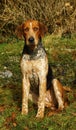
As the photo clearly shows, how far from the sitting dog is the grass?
243 millimetres

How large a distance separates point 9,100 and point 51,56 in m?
3.78

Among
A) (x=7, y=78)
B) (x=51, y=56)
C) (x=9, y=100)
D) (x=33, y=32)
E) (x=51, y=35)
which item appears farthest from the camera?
(x=51, y=35)

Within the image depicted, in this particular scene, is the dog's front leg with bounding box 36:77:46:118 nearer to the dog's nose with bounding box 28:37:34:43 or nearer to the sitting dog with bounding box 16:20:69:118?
the sitting dog with bounding box 16:20:69:118

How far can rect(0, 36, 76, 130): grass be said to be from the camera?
21.2 feet

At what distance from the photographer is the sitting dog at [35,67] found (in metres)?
6.72

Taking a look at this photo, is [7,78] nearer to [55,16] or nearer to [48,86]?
[48,86]

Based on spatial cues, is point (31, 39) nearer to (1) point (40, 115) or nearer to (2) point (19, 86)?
(1) point (40, 115)

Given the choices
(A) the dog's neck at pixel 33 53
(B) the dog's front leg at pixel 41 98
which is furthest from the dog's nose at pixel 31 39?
(B) the dog's front leg at pixel 41 98

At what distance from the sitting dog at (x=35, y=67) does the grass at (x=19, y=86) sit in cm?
24

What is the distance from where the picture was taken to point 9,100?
7820mm

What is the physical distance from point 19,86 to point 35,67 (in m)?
2.09

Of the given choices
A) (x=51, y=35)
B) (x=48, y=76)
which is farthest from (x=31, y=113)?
(x=51, y=35)

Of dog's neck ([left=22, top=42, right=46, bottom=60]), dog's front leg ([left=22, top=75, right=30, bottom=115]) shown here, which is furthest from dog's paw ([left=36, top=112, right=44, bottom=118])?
dog's neck ([left=22, top=42, right=46, bottom=60])

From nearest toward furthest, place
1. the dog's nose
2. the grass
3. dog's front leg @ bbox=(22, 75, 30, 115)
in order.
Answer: the grass < the dog's nose < dog's front leg @ bbox=(22, 75, 30, 115)
